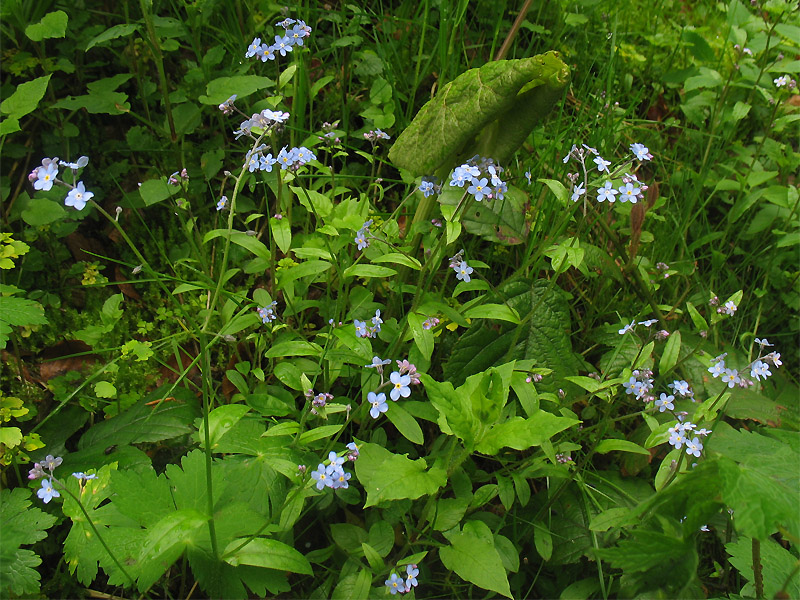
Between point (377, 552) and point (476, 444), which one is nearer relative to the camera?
point (476, 444)

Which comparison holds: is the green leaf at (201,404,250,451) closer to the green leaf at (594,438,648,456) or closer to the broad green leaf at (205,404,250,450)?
the broad green leaf at (205,404,250,450)

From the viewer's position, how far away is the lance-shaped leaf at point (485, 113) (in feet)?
6.63

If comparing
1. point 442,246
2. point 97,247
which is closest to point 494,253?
point 442,246

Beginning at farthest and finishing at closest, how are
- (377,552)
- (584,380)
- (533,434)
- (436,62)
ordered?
(436,62), (584,380), (377,552), (533,434)

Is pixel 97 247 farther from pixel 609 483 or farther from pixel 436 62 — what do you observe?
pixel 609 483

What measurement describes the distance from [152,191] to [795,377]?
10.1 feet

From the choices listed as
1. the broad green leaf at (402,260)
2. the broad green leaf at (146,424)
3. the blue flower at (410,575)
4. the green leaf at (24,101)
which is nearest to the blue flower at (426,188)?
the broad green leaf at (402,260)

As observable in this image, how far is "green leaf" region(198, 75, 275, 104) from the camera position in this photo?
254 cm

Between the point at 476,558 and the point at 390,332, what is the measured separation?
81cm

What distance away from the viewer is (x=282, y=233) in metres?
2.22

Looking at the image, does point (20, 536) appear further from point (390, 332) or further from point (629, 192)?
point (629, 192)

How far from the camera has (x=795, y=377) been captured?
2916 mm

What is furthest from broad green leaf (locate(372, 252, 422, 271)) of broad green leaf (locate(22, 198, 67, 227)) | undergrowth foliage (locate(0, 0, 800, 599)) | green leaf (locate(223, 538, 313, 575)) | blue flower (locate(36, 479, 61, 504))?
broad green leaf (locate(22, 198, 67, 227))

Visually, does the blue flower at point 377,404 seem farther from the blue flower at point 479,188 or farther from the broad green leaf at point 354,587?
the blue flower at point 479,188
